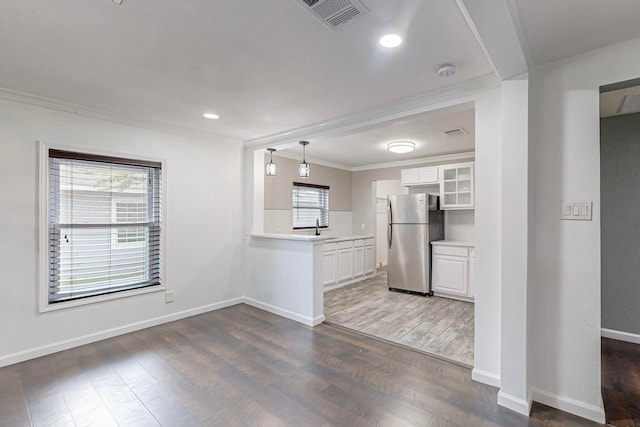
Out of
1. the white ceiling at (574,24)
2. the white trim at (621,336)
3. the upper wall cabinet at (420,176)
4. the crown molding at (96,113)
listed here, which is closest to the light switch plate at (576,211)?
the white ceiling at (574,24)

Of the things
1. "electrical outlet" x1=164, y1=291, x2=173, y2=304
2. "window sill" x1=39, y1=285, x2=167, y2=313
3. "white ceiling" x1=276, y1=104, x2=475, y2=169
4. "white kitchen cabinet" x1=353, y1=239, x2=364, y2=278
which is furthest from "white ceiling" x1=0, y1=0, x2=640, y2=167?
"white kitchen cabinet" x1=353, y1=239, x2=364, y2=278

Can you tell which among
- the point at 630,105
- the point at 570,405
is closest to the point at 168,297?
the point at 570,405

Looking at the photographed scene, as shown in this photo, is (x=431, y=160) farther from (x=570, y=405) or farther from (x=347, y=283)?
(x=570, y=405)

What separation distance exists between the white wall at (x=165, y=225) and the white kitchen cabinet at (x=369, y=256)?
103 inches

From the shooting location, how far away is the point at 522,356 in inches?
78.4

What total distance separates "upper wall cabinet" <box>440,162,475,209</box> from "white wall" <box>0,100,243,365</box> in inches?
131

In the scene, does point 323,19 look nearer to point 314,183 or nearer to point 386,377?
point 386,377

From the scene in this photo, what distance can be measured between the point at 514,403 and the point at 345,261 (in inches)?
143

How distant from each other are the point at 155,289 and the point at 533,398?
3775mm

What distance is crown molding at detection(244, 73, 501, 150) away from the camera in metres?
2.38

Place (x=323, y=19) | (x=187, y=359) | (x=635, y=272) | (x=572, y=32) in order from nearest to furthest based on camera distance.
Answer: (x=323, y=19), (x=572, y=32), (x=187, y=359), (x=635, y=272)

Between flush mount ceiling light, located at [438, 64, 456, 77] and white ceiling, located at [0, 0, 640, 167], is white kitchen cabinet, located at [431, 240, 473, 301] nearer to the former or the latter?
white ceiling, located at [0, 0, 640, 167]

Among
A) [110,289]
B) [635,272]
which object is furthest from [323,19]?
[635,272]

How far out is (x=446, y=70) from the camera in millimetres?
2168
